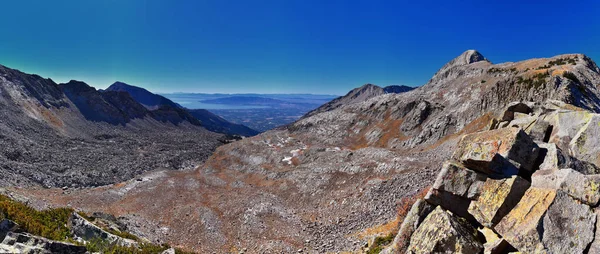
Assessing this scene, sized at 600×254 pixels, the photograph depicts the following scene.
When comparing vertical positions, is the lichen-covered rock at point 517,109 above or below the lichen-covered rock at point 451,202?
above

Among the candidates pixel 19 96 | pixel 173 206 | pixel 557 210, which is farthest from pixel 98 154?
pixel 557 210

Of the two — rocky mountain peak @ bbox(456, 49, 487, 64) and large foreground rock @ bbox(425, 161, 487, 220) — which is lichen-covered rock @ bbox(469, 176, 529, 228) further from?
rocky mountain peak @ bbox(456, 49, 487, 64)

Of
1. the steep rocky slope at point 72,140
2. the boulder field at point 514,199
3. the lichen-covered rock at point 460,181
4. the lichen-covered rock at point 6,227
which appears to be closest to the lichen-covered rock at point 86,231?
the lichen-covered rock at point 6,227

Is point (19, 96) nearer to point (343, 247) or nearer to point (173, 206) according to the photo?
point (173, 206)

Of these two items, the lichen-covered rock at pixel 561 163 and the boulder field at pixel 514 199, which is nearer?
the boulder field at pixel 514 199

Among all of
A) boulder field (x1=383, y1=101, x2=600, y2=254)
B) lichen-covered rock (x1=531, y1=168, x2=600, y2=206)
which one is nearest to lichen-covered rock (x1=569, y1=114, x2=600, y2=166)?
boulder field (x1=383, y1=101, x2=600, y2=254)

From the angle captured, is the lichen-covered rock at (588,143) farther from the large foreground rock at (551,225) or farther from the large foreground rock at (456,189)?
the large foreground rock at (456,189)
